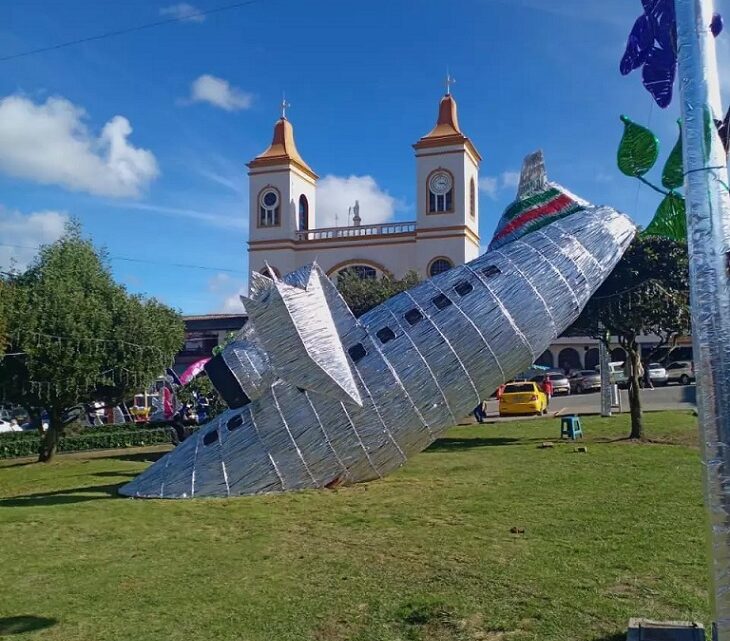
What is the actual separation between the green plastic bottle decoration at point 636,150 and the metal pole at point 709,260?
134cm

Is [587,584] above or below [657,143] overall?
below

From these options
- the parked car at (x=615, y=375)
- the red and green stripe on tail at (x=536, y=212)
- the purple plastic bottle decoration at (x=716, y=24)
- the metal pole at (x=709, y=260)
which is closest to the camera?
the metal pole at (x=709, y=260)

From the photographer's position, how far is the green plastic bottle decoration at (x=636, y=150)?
581 cm

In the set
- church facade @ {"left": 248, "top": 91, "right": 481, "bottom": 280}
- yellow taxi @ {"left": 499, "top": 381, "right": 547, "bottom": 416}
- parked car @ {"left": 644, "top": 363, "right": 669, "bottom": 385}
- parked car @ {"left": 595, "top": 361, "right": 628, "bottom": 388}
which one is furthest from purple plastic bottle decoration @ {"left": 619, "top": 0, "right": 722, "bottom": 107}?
church facade @ {"left": 248, "top": 91, "right": 481, "bottom": 280}

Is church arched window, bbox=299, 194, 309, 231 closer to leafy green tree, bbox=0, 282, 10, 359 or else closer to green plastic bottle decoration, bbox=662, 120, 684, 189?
leafy green tree, bbox=0, 282, 10, 359

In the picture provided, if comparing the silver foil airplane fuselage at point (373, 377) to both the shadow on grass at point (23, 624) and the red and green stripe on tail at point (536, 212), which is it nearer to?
the red and green stripe on tail at point (536, 212)

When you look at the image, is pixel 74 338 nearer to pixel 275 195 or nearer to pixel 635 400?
pixel 635 400

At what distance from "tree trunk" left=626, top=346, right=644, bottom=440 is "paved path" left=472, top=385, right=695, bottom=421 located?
774cm

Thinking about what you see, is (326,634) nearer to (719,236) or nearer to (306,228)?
(719,236)

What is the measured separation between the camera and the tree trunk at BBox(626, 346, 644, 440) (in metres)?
17.9

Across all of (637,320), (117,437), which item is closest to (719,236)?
(637,320)

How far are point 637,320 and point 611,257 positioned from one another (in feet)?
17.1

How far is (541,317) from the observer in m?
12.4

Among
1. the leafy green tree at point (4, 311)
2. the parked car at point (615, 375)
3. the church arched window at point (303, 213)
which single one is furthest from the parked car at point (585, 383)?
the leafy green tree at point (4, 311)
